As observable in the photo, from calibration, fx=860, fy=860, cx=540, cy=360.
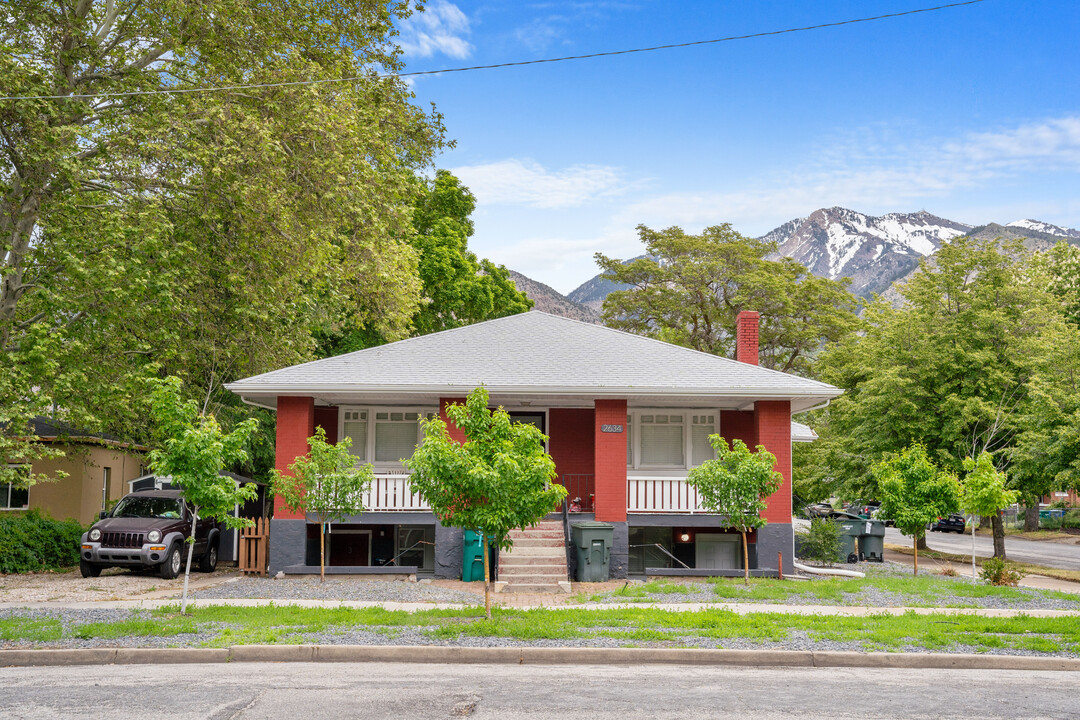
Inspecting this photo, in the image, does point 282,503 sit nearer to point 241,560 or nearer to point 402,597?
point 241,560

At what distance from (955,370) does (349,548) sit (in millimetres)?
20690

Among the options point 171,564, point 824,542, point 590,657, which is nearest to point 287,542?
point 171,564

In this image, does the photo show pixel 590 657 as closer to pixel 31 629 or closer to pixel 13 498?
pixel 31 629

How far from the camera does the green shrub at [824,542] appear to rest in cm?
2359

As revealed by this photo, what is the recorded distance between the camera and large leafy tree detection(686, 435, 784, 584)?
16.8 meters

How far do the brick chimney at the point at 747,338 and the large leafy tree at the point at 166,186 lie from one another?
32.8 ft

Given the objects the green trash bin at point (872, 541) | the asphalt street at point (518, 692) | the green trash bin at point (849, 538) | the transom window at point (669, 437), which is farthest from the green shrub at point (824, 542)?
the asphalt street at point (518, 692)

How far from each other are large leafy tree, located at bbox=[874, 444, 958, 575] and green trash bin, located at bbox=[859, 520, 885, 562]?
4438 millimetres

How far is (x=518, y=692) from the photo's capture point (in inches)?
343

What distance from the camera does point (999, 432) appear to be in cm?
2908

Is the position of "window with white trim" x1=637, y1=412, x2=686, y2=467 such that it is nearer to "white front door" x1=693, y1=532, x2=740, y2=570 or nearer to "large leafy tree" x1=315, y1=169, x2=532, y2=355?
"white front door" x1=693, y1=532, x2=740, y2=570

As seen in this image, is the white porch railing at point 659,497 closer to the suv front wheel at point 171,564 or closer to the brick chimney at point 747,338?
the brick chimney at point 747,338

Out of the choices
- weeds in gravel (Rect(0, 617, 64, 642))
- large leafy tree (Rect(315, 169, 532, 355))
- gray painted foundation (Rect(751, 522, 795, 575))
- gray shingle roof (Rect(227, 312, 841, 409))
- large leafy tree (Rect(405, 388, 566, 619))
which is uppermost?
large leafy tree (Rect(315, 169, 532, 355))

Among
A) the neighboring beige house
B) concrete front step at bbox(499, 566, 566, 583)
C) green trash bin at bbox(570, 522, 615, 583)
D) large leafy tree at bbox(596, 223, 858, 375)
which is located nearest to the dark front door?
concrete front step at bbox(499, 566, 566, 583)
